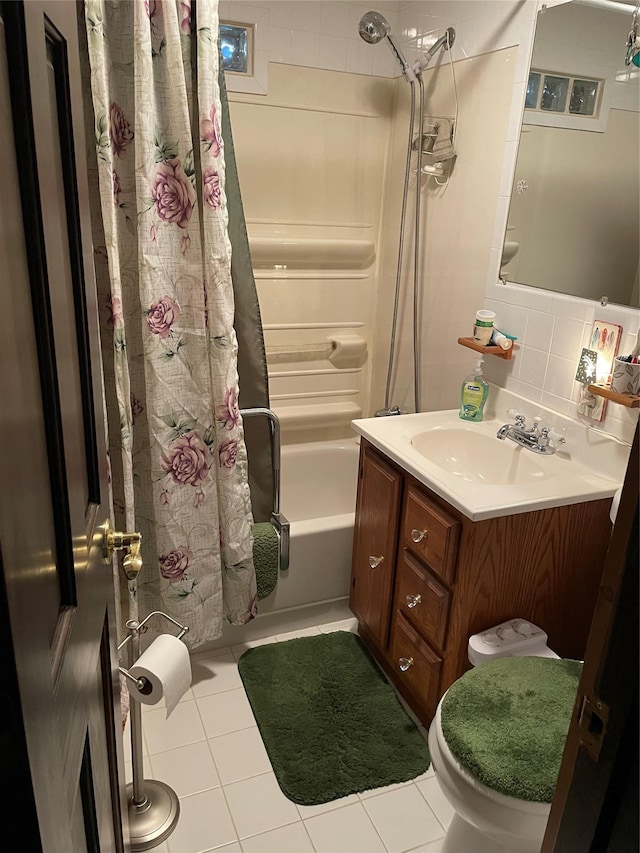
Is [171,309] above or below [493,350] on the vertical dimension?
above

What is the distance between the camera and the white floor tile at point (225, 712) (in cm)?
196

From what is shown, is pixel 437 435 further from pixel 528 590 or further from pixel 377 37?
pixel 377 37

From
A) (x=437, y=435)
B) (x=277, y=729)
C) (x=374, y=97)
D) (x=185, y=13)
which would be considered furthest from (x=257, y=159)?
(x=277, y=729)

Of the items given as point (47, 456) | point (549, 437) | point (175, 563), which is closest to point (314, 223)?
point (549, 437)

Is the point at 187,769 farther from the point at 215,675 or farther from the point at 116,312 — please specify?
the point at 116,312

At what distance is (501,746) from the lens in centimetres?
135

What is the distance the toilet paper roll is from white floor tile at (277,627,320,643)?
99 centimetres

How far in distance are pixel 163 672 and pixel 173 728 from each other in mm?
754

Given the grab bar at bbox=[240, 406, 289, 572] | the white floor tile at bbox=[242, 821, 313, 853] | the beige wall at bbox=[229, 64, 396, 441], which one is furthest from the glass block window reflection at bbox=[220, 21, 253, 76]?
the white floor tile at bbox=[242, 821, 313, 853]

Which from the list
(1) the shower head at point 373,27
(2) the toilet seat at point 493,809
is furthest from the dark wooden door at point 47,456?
(1) the shower head at point 373,27

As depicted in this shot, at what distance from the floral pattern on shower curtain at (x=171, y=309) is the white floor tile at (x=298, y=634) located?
0.88ft

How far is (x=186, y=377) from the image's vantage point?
6.21 feet

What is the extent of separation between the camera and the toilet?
4.25 feet

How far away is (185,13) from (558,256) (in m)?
1.22
